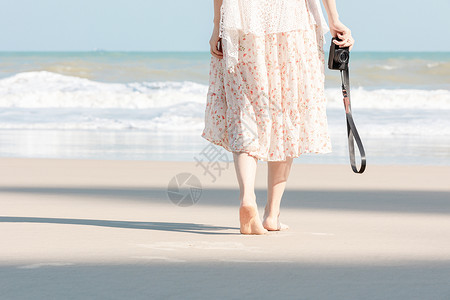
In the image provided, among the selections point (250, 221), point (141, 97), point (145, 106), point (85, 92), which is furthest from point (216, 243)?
point (85, 92)

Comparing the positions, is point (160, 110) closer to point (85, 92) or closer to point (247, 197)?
point (85, 92)

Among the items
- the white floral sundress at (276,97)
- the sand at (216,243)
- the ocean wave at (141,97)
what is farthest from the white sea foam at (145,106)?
the white floral sundress at (276,97)

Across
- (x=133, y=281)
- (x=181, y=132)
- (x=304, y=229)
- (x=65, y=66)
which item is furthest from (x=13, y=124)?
(x=65, y=66)

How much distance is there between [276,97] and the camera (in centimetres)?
361

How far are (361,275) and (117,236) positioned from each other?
4.00 ft

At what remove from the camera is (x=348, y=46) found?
371cm

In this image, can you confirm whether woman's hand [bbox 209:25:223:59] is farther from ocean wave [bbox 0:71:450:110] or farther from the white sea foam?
ocean wave [bbox 0:71:450:110]

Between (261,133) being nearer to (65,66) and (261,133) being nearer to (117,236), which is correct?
(117,236)

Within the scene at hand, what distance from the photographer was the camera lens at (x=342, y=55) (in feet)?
12.1

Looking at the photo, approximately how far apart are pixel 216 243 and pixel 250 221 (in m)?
0.29

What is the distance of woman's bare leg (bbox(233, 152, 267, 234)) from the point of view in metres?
3.54

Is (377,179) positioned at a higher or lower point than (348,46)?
lower

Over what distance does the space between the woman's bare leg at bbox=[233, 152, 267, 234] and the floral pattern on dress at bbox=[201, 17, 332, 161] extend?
0.04 m

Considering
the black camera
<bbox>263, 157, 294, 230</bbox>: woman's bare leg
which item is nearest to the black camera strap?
the black camera
